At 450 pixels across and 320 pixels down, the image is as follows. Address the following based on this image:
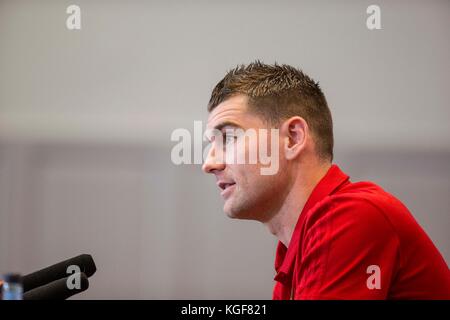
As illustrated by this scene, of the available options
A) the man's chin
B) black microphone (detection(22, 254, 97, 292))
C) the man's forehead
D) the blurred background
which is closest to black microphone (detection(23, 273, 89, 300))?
black microphone (detection(22, 254, 97, 292))

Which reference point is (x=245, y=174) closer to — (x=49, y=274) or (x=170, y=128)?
(x=49, y=274)

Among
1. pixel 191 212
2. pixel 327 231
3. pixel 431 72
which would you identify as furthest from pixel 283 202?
pixel 431 72

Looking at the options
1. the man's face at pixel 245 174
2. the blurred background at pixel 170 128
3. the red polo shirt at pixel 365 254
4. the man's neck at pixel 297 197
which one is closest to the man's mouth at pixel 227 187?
the man's face at pixel 245 174

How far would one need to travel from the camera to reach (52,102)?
97.6 inches

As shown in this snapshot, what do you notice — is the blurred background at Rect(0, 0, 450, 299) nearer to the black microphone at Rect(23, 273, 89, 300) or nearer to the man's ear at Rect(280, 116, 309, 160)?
the man's ear at Rect(280, 116, 309, 160)

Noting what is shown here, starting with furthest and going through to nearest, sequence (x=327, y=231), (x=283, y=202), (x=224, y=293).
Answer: (x=224, y=293)
(x=283, y=202)
(x=327, y=231)

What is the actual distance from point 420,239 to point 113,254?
176cm

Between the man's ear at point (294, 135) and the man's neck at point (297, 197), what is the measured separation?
0.15 feet

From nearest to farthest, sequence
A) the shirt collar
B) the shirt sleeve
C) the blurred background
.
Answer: the shirt sleeve
the shirt collar
the blurred background

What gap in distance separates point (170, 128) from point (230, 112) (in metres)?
1.32

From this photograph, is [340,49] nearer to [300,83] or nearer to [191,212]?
[191,212]

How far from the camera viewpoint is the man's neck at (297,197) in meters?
1.08

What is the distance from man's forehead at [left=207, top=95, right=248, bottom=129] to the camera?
3.71 feet

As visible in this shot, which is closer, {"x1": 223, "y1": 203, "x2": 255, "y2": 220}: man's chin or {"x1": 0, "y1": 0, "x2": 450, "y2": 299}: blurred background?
{"x1": 223, "y1": 203, "x2": 255, "y2": 220}: man's chin
